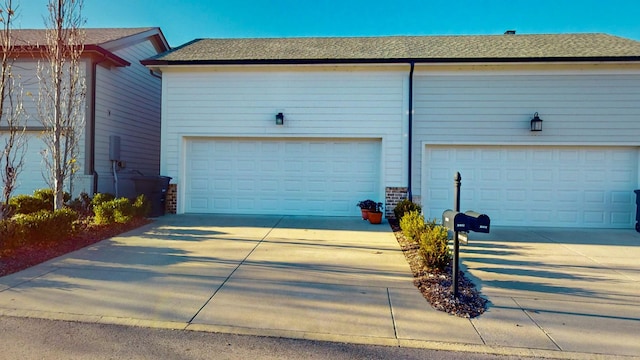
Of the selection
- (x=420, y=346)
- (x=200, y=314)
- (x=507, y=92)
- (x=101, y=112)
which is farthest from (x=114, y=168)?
(x=507, y=92)

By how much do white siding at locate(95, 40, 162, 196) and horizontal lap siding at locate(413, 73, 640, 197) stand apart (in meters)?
8.62

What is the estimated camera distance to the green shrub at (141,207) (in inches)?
314

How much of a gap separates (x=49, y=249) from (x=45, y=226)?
378mm

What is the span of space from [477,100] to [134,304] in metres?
8.70

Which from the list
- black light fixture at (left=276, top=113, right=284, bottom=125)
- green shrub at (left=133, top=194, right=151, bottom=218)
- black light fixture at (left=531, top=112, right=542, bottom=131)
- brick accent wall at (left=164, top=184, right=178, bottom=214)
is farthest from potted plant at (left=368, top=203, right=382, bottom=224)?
green shrub at (left=133, top=194, right=151, bottom=218)

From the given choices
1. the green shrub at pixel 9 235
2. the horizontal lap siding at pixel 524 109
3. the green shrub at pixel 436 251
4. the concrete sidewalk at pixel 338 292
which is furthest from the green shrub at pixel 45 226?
the horizontal lap siding at pixel 524 109

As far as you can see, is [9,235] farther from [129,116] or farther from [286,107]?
[129,116]

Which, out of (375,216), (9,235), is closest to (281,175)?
→ (375,216)

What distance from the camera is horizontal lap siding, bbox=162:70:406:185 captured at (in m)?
9.18

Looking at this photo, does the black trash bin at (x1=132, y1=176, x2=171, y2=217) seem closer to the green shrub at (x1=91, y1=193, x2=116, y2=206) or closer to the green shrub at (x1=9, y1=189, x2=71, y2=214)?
the green shrub at (x1=91, y1=193, x2=116, y2=206)

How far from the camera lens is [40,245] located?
568cm

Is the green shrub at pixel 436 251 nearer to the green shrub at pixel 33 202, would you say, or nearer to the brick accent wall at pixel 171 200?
the brick accent wall at pixel 171 200

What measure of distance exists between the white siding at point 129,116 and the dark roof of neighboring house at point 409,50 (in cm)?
173

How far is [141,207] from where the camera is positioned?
8164 millimetres
